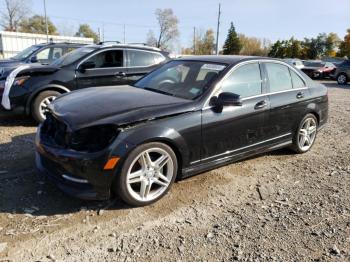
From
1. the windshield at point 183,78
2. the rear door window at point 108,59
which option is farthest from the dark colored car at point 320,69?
the windshield at point 183,78

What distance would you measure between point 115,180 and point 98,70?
4.28 meters

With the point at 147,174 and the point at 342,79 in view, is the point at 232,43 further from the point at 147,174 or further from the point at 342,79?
the point at 147,174

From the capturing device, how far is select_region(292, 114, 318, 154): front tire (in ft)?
17.2

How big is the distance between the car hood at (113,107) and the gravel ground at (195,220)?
0.93 m

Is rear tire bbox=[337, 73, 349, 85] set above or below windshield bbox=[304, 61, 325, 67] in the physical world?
below

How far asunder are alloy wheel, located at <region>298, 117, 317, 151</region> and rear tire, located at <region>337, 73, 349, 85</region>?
54.5ft

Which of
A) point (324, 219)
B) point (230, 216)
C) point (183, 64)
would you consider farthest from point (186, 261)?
point (183, 64)

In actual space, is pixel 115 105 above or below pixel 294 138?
above

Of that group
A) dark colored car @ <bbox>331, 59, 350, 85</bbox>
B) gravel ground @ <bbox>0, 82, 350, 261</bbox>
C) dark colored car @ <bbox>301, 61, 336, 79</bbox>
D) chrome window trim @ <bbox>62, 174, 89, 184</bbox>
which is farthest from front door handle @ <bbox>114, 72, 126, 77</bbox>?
dark colored car @ <bbox>301, 61, 336, 79</bbox>

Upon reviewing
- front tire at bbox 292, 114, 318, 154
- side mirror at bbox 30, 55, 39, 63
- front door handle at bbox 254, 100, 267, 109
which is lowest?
front tire at bbox 292, 114, 318, 154

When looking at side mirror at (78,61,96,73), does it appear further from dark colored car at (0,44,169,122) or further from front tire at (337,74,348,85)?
front tire at (337,74,348,85)

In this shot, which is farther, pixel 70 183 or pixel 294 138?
pixel 294 138

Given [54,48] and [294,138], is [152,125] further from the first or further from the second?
[54,48]

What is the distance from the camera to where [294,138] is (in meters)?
5.22
